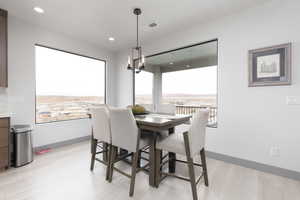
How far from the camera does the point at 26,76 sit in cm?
272

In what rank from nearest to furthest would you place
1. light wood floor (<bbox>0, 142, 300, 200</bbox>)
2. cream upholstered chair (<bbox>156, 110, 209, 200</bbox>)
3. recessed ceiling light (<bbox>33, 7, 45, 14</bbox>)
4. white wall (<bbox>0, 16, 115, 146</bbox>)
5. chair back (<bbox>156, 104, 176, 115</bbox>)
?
cream upholstered chair (<bbox>156, 110, 209, 200</bbox>) < light wood floor (<bbox>0, 142, 300, 200</bbox>) < recessed ceiling light (<bbox>33, 7, 45, 14</bbox>) < white wall (<bbox>0, 16, 115, 146</bbox>) < chair back (<bbox>156, 104, 176, 115</bbox>)

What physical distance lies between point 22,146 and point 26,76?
4.47 ft

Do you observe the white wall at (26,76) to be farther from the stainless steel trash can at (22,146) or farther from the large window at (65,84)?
the stainless steel trash can at (22,146)

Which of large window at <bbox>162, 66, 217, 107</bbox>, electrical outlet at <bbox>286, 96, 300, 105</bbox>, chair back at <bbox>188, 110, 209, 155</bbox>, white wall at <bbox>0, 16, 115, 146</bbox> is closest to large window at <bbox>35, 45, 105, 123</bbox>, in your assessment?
white wall at <bbox>0, 16, 115, 146</bbox>

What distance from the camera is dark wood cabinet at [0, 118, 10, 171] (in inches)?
80.4

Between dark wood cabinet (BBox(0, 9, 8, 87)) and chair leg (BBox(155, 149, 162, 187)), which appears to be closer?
chair leg (BBox(155, 149, 162, 187))

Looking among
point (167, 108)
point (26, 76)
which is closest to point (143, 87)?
point (167, 108)

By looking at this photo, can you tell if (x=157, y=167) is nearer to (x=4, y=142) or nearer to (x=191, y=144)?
(x=191, y=144)

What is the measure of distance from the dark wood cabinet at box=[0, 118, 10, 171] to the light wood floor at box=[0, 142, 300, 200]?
17cm

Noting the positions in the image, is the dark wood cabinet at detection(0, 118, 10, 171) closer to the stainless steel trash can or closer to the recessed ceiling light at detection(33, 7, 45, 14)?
the stainless steel trash can

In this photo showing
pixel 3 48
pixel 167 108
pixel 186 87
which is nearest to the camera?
pixel 3 48

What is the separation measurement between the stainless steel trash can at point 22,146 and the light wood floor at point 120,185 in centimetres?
14

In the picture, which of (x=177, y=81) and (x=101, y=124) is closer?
(x=101, y=124)

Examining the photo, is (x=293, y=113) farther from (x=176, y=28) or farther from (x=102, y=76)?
(x=102, y=76)
